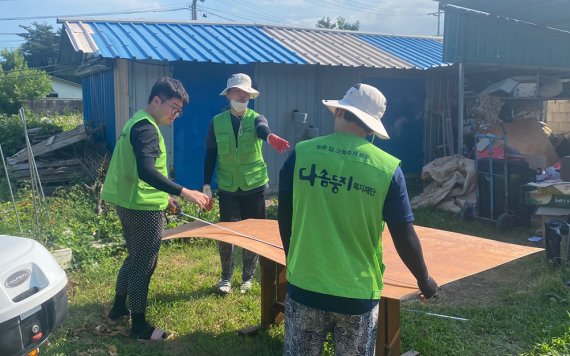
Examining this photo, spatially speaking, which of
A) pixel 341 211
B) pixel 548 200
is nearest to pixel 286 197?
pixel 341 211

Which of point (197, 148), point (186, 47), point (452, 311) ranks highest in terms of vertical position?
point (186, 47)

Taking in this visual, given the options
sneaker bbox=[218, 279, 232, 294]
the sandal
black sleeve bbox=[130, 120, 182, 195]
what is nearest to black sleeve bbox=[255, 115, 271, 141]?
black sleeve bbox=[130, 120, 182, 195]

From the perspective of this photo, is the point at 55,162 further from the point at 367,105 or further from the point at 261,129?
the point at 367,105

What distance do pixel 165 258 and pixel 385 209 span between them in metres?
4.33

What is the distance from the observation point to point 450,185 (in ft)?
29.4

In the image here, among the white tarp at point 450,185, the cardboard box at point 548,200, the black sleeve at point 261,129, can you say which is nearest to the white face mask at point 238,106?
the black sleeve at point 261,129

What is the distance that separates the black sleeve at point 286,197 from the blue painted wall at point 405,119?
8.59 metres

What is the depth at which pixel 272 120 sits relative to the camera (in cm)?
985

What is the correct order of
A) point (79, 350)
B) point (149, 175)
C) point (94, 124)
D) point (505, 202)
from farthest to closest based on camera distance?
1. point (94, 124)
2. point (505, 202)
3. point (79, 350)
4. point (149, 175)

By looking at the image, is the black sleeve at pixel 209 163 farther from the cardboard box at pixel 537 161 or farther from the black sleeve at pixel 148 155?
the cardboard box at pixel 537 161

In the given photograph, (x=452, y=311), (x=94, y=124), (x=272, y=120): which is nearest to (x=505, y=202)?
(x=452, y=311)

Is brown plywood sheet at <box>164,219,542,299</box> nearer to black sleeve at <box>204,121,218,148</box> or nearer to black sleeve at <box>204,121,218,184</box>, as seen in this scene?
black sleeve at <box>204,121,218,184</box>

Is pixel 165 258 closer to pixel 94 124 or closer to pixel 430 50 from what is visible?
pixel 94 124

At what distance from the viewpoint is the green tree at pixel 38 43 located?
4569cm
